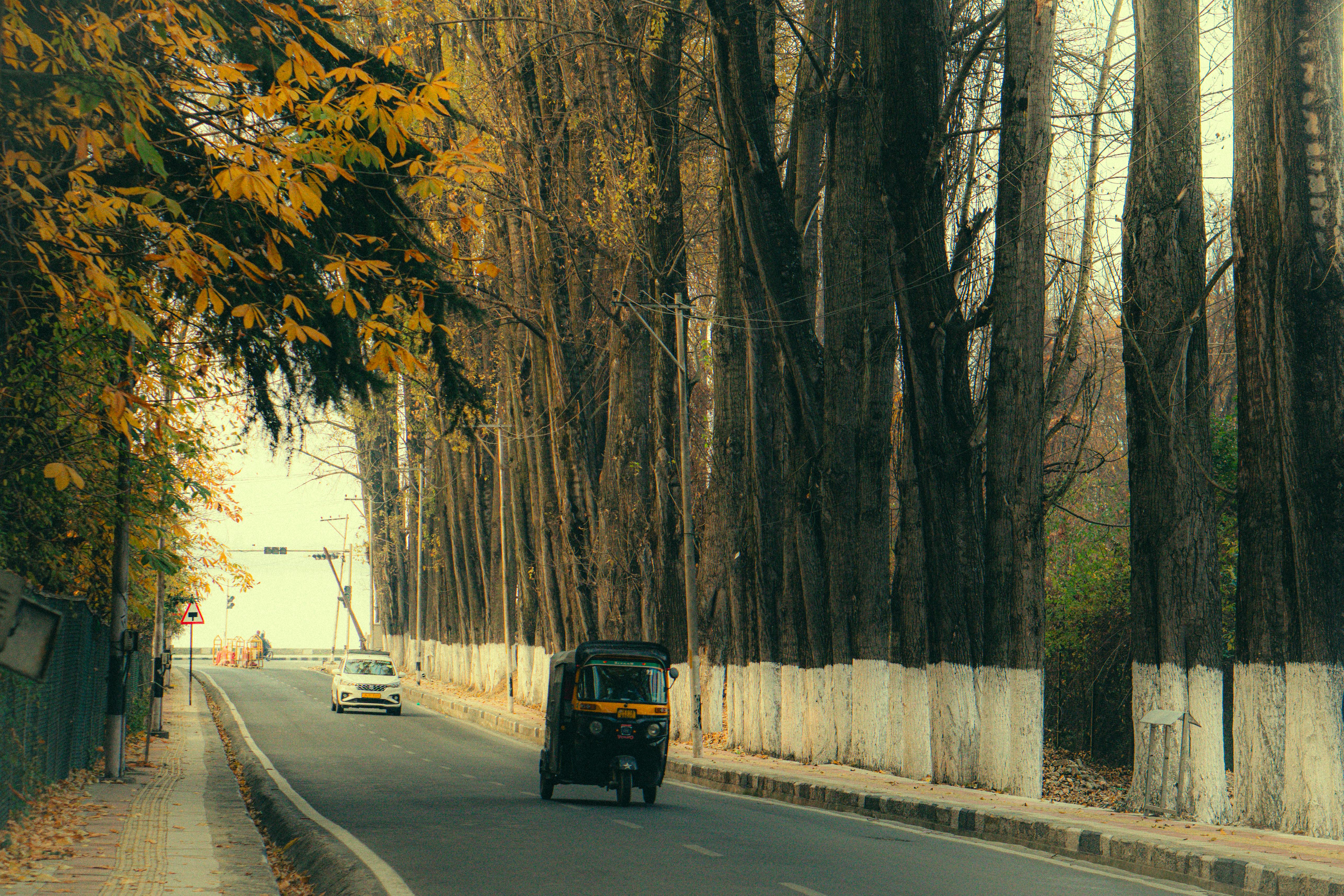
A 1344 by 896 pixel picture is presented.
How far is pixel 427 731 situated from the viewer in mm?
38281

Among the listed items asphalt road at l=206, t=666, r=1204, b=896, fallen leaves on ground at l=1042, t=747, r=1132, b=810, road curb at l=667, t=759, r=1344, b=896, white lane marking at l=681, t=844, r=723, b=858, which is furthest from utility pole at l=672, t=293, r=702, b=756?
white lane marking at l=681, t=844, r=723, b=858

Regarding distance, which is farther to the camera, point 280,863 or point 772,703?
point 772,703

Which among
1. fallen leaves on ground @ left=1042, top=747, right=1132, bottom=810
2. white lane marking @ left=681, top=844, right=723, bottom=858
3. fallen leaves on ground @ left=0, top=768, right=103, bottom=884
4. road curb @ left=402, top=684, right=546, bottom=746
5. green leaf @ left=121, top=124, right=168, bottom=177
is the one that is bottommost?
fallen leaves on ground @ left=1042, top=747, right=1132, bottom=810

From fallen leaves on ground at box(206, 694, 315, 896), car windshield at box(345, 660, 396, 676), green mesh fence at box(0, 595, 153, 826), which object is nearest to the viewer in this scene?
fallen leaves on ground at box(206, 694, 315, 896)

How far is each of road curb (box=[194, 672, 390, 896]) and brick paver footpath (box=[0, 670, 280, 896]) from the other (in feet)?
1.17

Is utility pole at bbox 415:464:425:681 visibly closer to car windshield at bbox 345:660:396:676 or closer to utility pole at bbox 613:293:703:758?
car windshield at bbox 345:660:396:676

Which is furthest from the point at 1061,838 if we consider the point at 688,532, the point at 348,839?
the point at 688,532

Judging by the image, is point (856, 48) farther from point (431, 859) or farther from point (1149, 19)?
point (431, 859)

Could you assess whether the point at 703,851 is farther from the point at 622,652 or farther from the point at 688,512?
the point at 688,512

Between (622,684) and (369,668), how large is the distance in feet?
94.0

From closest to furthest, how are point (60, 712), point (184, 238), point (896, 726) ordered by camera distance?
1. point (184, 238)
2. point (60, 712)
3. point (896, 726)

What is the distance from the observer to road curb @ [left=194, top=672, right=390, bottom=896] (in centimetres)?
1123

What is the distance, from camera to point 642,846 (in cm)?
1413

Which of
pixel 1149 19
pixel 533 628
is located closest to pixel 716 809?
pixel 1149 19
